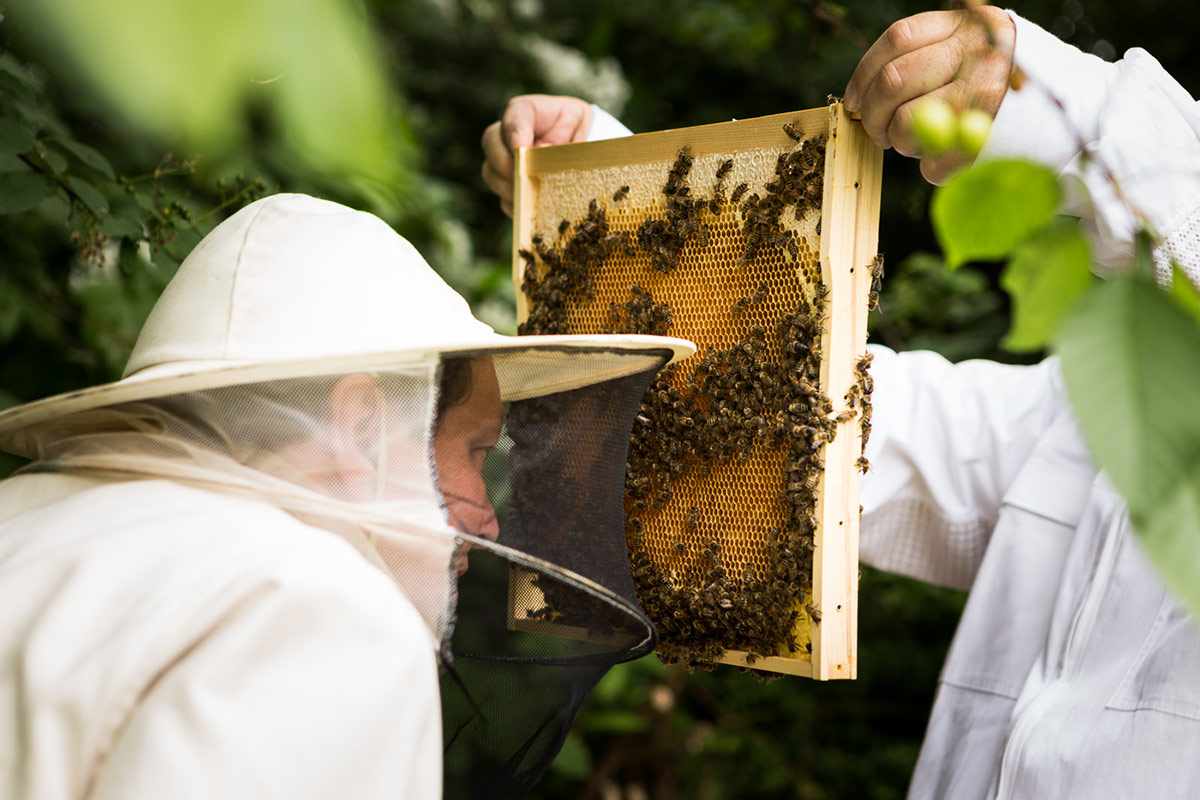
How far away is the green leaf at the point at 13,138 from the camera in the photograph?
1455 mm

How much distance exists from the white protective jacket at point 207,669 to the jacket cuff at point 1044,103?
1087 millimetres

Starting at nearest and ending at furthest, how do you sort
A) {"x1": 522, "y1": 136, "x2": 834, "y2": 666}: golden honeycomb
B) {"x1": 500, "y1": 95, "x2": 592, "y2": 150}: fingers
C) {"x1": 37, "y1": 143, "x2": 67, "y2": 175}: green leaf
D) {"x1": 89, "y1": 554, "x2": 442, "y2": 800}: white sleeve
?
{"x1": 89, "y1": 554, "x2": 442, "y2": 800}: white sleeve < {"x1": 522, "y1": 136, "x2": 834, "y2": 666}: golden honeycomb < {"x1": 37, "y1": 143, "x2": 67, "y2": 175}: green leaf < {"x1": 500, "y1": 95, "x2": 592, "y2": 150}: fingers

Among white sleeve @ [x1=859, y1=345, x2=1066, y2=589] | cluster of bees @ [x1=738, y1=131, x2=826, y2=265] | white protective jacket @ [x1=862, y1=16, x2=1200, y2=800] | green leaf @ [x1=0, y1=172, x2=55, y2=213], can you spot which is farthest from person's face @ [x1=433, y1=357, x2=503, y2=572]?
white sleeve @ [x1=859, y1=345, x2=1066, y2=589]

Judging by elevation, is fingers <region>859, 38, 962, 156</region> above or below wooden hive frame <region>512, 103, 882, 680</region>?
above

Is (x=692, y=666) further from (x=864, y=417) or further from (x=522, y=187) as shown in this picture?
(x=522, y=187)

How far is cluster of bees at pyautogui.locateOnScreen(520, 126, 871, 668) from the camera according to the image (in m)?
1.37

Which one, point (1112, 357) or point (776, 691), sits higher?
point (1112, 357)

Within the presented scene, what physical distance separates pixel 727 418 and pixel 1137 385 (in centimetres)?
105

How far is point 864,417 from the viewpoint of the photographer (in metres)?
1.39

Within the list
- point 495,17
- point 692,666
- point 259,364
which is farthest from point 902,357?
point 495,17

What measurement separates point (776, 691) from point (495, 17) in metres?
4.00

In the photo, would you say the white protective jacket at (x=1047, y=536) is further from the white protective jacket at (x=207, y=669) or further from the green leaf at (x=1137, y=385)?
the white protective jacket at (x=207, y=669)

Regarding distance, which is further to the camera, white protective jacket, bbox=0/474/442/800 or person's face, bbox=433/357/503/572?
person's face, bbox=433/357/503/572

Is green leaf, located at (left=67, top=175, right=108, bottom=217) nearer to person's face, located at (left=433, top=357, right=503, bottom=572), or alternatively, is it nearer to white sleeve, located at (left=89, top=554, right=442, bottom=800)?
person's face, located at (left=433, top=357, right=503, bottom=572)
